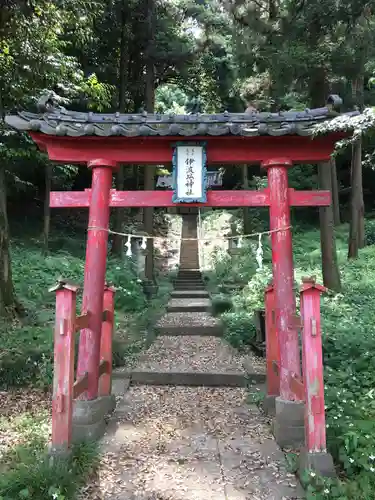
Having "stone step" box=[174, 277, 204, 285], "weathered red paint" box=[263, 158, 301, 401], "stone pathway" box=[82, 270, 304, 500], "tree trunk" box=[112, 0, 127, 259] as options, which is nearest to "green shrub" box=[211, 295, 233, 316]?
"stone pathway" box=[82, 270, 304, 500]

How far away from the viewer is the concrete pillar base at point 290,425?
452cm

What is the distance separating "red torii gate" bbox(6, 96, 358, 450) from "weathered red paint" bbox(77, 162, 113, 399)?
0.5 inches

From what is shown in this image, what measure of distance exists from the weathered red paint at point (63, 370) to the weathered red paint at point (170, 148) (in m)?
1.78

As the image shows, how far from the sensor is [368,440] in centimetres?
366

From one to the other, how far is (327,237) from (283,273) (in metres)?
5.14

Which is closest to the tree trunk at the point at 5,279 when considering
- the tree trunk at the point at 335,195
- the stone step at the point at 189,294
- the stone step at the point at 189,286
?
the stone step at the point at 189,294

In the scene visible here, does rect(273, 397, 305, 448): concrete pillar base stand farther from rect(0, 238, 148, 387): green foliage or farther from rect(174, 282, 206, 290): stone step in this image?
rect(174, 282, 206, 290): stone step

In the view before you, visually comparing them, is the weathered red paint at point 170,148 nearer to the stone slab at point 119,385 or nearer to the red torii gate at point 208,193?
the red torii gate at point 208,193

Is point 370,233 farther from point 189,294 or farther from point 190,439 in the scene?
point 190,439

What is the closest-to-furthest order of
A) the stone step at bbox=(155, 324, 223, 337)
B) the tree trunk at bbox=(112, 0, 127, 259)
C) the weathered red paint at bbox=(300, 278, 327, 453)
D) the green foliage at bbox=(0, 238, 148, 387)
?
the weathered red paint at bbox=(300, 278, 327, 453)
the green foliage at bbox=(0, 238, 148, 387)
the stone step at bbox=(155, 324, 223, 337)
the tree trunk at bbox=(112, 0, 127, 259)

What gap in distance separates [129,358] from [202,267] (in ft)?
37.0

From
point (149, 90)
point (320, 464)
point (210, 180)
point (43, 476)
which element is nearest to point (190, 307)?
point (149, 90)

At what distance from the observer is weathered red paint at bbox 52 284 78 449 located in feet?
12.9

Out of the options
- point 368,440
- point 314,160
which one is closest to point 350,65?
point 314,160
